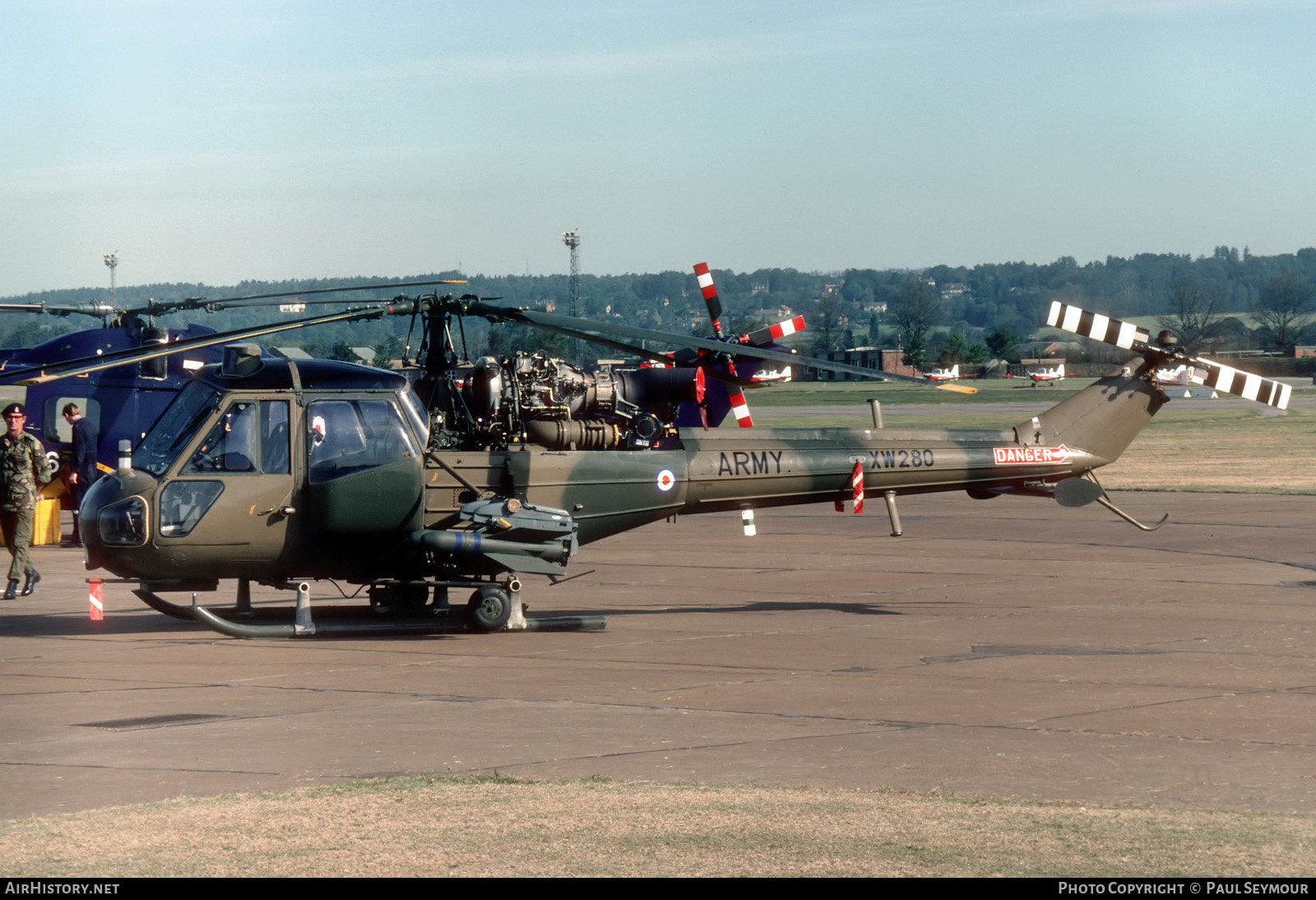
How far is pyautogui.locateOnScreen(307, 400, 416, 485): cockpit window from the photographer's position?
541 inches

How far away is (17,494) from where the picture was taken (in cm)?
1673

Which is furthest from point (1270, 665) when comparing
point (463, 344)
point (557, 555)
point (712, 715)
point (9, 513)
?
point (9, 513)

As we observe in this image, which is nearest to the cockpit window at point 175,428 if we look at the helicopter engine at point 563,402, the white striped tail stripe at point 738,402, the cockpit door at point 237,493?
the cockpit door at point 237,493

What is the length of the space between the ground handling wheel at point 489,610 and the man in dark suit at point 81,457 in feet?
33.8

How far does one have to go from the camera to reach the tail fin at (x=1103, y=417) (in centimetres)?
1648

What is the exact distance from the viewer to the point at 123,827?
6.97 m

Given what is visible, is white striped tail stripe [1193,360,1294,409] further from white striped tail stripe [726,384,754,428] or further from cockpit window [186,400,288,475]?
cockpit window [186,400,288,475]

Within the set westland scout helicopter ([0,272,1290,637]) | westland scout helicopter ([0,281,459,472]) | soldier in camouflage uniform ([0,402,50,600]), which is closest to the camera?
westland scout helicopter ([0,272,1290,637])

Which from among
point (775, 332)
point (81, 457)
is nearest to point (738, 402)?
point (775, 332)

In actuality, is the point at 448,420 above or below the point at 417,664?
above

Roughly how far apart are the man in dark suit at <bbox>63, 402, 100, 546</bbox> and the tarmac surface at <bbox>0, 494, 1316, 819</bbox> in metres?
3.37

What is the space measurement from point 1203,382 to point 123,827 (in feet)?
43.0

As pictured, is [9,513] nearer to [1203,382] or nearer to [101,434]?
[101,434]

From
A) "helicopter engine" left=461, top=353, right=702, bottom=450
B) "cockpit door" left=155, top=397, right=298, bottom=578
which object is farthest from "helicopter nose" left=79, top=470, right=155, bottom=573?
"helicopter engine" left=461, top=353, right=702, bottom=450
